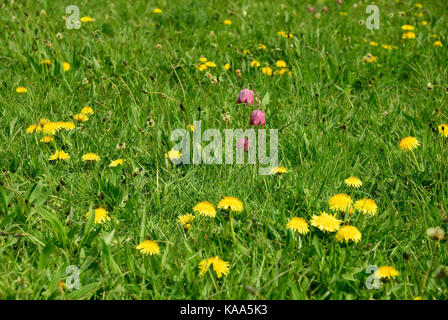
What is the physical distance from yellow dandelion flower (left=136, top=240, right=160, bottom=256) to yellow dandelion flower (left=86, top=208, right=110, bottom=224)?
236 mm

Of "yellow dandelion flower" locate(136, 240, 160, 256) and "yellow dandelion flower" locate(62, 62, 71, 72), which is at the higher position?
"yellow dandelion flower" locate(62, 62, 71, 72)

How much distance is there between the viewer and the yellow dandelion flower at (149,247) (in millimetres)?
1570

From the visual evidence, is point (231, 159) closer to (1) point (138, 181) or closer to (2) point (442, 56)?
(1) point (138, 181)

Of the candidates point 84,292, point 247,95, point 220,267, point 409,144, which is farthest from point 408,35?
point 84,292

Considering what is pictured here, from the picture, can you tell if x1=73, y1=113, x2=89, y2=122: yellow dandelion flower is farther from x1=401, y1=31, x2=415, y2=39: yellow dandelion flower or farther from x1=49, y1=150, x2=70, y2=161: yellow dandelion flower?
x1=401, y1=31, x2=415, y2=39: yellow dandelion flower

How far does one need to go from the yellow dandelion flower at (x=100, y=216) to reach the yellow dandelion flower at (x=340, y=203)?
2.68 ft

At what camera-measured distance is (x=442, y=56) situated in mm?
3381

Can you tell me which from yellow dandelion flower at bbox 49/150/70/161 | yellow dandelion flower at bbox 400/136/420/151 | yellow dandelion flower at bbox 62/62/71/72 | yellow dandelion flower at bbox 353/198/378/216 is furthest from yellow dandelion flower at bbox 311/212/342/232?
yellow dandelion flower at bbox 62/62/71/72

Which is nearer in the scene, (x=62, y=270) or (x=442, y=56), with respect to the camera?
(x=62, y=270)

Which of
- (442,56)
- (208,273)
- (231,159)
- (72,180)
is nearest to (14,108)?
(72,180)

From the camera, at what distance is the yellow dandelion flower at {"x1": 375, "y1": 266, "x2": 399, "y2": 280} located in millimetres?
1514

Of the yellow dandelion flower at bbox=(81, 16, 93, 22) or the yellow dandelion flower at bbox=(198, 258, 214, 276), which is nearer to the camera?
the yellow dandelion flower at bbox=(198, 258, 214, 276)

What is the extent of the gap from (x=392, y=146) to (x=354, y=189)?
43 centimetres

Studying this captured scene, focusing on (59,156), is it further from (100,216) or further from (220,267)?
(220,267)
